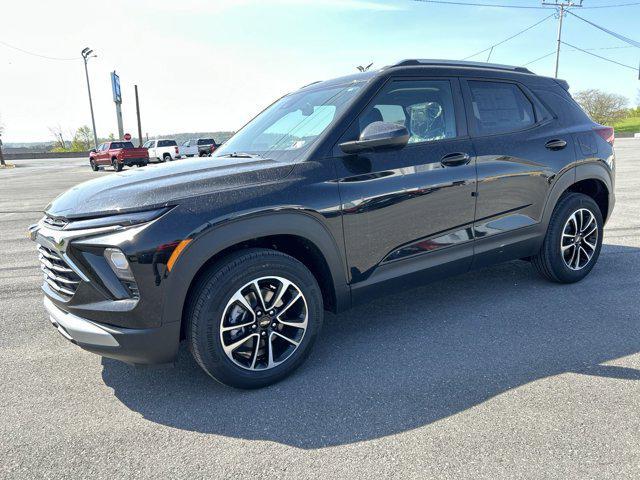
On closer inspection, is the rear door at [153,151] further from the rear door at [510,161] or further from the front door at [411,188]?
the front door at [411,188]

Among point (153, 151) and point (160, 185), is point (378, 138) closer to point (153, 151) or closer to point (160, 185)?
point (160, 185)

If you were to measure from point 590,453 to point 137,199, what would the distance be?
2.53 metres

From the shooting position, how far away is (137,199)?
244cm

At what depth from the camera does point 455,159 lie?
11.0ft

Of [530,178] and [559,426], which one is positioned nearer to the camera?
[559,426]

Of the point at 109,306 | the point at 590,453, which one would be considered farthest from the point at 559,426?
the point at 109,306

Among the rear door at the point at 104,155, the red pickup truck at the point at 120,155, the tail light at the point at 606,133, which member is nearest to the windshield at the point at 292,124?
the tail light at the point at 606,133

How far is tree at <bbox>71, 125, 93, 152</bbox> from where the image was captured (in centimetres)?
6305

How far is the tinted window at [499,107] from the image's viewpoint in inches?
144

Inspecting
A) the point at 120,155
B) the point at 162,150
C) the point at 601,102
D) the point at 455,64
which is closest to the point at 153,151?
the point at 162,150

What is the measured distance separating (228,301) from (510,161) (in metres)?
2.50

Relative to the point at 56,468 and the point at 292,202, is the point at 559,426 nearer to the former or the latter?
the point at 292,202

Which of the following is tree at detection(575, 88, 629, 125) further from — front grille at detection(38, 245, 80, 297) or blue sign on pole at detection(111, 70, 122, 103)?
front grille at detection(38, 245, 80, 297)

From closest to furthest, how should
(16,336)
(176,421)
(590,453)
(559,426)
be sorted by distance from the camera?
1. (590,453)
2. (559,426)
3. (176,421)
4. (16,336)
